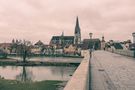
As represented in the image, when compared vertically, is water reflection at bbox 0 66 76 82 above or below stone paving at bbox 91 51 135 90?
below

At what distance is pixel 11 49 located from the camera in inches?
7810

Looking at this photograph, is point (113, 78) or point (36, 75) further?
point (36, 75)

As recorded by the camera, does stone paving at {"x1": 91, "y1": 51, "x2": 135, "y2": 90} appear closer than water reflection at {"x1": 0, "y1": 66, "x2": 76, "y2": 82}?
Yes

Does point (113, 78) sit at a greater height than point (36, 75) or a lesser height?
greater

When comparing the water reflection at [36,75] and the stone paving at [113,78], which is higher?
the stone paving at [113,78]

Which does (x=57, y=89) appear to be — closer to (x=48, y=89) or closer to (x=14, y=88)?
(x=48, y=89)

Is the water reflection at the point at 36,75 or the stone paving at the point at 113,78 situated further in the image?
the water reflection at the point at 36,75

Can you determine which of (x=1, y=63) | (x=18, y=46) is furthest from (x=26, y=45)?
(x=1, y=63)

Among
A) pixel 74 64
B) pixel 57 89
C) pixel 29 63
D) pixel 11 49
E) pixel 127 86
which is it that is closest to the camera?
pixel 127 86

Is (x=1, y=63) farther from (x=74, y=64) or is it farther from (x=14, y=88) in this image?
(x=14, y=88)

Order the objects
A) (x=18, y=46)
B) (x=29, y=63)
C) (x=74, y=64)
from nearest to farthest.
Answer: (x=74, y=64) < (x=29, y=63) < (x=18, y=46)

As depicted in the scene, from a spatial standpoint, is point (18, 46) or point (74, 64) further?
point (18, 46)

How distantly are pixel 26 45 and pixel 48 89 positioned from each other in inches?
5357

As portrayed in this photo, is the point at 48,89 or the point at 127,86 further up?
the point at 127,86
